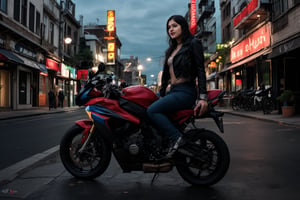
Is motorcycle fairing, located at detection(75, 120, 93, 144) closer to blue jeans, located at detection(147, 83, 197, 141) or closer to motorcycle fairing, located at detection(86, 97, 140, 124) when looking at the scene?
motorcycle fairing, located at detection(86, 97, 140, 124)

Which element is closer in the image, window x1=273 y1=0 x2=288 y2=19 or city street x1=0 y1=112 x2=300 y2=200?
city street x1=0 y1=112 x2=300 y2=200

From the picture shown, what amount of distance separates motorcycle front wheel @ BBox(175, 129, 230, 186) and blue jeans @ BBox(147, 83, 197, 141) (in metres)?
0.20

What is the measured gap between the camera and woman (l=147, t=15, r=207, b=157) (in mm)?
3299

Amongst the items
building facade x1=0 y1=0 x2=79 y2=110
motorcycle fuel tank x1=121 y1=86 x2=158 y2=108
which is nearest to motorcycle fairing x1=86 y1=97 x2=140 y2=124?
motorcycle fuel tank x1=121 y1=86 x2=158 y2=108

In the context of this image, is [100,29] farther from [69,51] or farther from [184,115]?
[184,115]

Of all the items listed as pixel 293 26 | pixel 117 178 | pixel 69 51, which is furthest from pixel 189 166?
pixel 69 51

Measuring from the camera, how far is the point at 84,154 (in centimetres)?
371

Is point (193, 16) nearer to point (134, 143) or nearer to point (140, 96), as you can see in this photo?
point (140, 96)

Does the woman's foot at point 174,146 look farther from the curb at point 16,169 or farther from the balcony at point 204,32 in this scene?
the balcony at point 204,32

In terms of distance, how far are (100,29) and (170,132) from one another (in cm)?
7236

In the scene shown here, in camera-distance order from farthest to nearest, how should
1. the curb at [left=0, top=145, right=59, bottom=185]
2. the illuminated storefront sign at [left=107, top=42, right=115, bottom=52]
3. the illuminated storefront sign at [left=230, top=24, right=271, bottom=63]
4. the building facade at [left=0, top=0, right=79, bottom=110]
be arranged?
the illuminated storefront sign at [left=107, top=42, right=115, bottom=52] < the building facade at [left=0, top=0, right=79, bottom=110] < the illuminated storefront sign at [left=230, top=24, right=271, bottom=63] < the curb at [left=0, top=145, right=59, bottom=185]

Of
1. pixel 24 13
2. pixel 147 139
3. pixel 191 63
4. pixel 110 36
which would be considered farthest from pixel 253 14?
pixel 110 36

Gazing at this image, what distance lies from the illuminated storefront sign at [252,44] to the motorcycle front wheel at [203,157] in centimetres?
1743

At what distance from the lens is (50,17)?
32125mm
